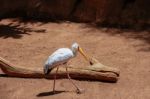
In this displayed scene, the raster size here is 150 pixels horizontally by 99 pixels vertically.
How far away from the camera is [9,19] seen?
35.4 feet

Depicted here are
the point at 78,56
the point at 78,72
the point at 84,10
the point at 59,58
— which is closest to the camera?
the point at 59,58

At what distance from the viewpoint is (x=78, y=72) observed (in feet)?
21.2

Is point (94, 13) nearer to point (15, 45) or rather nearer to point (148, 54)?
point (15, 45)

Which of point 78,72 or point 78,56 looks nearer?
point 78,72

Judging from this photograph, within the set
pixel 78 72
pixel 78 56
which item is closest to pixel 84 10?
pixel 78 56

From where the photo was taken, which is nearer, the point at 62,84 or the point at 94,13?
the point at 62,84

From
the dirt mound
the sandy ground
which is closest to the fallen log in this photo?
the sandy ground

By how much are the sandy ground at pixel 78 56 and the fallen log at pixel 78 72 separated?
8 centimetres

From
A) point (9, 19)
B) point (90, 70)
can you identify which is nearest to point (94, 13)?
point (9, 19)

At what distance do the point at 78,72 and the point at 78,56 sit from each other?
4.08 feet

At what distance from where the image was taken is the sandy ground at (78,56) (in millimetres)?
6164

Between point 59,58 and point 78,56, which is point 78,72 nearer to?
point 59,58

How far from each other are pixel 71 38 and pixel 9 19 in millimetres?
2372

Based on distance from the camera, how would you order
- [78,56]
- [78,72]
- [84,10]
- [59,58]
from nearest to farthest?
[59,58], [78,72], [78,56], [84,10]
